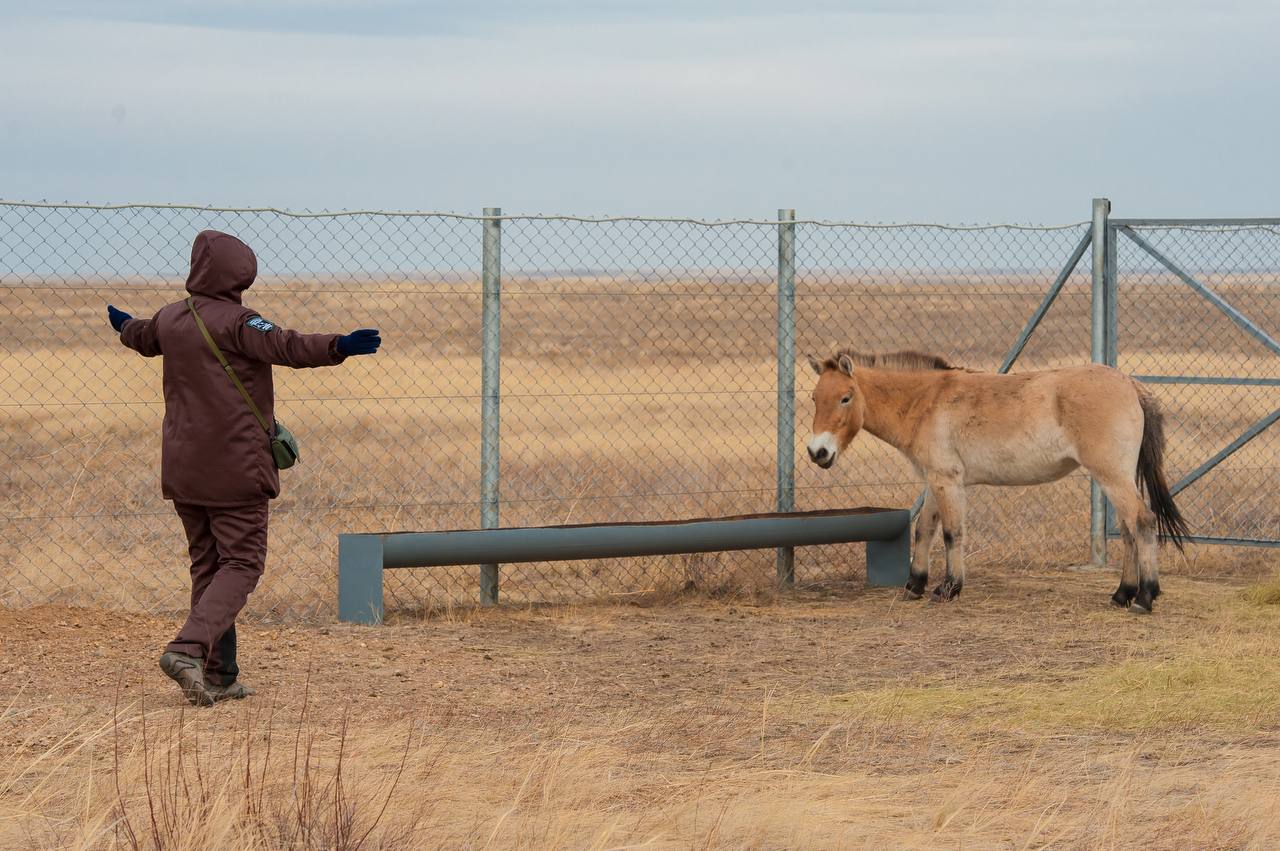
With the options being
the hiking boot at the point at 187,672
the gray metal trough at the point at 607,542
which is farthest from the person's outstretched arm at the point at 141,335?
the gray metal trough at the point at 607,542

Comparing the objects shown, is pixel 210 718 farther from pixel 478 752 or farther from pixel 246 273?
→ pixel 246 273

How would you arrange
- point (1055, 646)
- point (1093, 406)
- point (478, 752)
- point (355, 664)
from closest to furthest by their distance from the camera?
point (478, 752) → point (355, 664) → point (1055, 646) → point (1093, 406)

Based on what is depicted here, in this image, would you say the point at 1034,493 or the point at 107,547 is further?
the point at 1034,493

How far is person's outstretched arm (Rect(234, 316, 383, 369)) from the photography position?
6.48 m

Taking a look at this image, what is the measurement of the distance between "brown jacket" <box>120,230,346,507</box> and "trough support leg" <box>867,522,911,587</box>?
204 inches

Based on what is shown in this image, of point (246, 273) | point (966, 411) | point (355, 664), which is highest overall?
point (246, 273)

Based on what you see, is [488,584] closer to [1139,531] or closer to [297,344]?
[297,344]

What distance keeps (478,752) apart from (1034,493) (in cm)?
1009

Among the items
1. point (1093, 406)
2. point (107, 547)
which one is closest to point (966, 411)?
point (1093, 406)

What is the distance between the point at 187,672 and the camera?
675 centimetres

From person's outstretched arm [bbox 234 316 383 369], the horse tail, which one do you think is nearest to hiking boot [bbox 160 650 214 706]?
person's outstretched arm [bbox 234 316 383 369]

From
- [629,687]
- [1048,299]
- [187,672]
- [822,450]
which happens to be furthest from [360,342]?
[1048,299]

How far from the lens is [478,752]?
5.98 meters

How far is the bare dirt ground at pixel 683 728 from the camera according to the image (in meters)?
4.88
